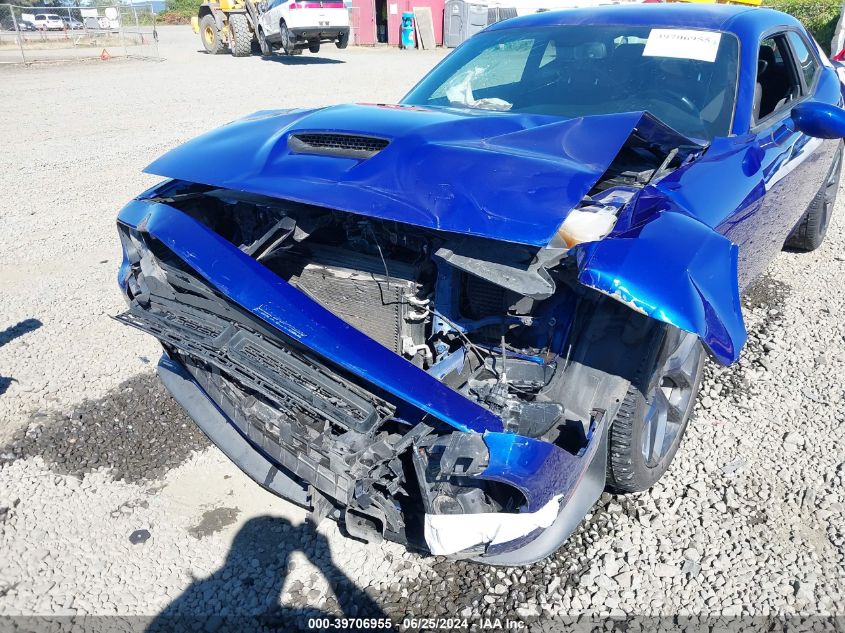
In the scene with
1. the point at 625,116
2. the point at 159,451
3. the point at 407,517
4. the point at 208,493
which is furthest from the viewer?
the point at 159,451

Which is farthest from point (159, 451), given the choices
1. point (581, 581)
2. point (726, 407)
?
point (726, 407)

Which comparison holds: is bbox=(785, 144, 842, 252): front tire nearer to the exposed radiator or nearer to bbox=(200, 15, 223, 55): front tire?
the exposed radiator

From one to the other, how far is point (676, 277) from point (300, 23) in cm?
1817

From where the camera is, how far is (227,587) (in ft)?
7.49

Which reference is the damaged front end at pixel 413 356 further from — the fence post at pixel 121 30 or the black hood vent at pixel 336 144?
the fence post at pixel 121 30

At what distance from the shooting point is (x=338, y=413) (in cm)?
192

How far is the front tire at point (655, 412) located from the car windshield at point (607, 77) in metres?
1.06

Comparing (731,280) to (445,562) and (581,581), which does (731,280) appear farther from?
(445,562)

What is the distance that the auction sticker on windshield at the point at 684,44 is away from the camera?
3.14 metres

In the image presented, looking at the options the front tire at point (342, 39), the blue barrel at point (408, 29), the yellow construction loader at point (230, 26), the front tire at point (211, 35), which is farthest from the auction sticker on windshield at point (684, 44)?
the blue barrel at point (408, 29)

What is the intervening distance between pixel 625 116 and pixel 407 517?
1.55 m

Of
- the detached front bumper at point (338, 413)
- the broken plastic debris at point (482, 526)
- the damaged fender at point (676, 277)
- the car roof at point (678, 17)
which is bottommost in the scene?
the broken plastic debris at point (482, 526)

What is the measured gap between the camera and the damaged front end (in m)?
1.88

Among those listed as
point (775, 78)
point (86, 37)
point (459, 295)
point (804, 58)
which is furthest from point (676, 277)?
point (86, 37)
